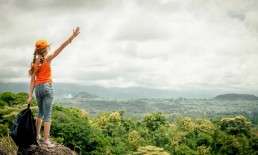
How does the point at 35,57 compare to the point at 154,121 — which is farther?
the point at 154,121

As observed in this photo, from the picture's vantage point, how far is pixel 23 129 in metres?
7.23

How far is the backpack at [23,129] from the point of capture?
7.22 meters

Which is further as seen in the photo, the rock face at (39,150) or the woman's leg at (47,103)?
the rock face at (39,150)

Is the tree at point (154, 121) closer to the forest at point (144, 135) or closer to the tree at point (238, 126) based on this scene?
the forest at point (144, 135)

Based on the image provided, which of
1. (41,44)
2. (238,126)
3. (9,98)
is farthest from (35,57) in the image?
(238,126)

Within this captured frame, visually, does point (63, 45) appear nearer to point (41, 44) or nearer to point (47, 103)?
point (41, 44)

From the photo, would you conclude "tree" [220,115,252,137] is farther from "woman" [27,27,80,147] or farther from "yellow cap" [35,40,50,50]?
"yellow cap" [35,40,50,50]

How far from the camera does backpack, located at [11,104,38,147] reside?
7219 millimetres

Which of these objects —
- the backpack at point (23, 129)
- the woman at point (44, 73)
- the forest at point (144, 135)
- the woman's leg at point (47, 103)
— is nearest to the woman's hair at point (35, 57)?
the woman at point (44, 73)

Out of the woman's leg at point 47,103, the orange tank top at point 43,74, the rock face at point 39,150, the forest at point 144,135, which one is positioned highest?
the orange tank top at point 43,74

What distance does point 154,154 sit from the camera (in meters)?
24.0

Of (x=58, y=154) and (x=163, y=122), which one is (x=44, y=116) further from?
(x=163, y=122)

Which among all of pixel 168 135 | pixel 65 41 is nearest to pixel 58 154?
pixel 65 41

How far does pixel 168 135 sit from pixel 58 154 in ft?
149
